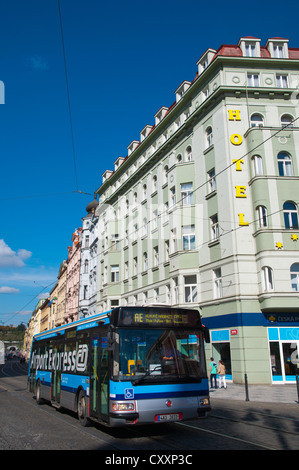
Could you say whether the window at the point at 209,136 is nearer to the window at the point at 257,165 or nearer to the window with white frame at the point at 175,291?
the window at the point at 257,165

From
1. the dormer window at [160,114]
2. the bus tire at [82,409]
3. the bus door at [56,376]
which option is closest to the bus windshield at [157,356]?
the bus tire at [82,409]

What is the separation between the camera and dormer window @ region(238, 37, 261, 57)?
26250 mm

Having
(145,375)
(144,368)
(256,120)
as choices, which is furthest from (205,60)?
(145,375)

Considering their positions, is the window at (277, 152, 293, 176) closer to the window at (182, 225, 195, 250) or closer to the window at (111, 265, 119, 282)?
the window at (182, 225, 195, 250)

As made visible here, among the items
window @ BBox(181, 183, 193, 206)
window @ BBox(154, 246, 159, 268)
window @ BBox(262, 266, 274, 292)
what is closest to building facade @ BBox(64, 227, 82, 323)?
window @ BBox(154, 246, 159, 268)

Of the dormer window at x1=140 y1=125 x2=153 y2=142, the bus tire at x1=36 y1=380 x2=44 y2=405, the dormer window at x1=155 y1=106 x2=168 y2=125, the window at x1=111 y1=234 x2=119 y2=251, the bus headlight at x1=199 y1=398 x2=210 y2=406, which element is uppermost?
the dormer window at x1=140 y1=125 x2=153 y2=142

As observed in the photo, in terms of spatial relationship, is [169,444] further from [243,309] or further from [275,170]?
[275,170]

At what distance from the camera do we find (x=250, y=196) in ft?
77.4

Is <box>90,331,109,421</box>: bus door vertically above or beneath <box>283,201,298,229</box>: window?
beneath

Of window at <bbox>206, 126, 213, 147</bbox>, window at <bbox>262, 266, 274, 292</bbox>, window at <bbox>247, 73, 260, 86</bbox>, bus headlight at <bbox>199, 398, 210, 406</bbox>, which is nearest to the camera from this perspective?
bus headlight at <bbox>199, 398, 210, 406</bbox>

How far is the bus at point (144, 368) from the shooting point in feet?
26.4

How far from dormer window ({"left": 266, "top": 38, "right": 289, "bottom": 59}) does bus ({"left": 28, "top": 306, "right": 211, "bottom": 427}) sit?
22.9m

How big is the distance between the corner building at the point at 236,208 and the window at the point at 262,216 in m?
0.07

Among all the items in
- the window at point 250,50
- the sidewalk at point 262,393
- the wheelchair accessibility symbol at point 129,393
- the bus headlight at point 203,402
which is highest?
the window at point 250,50
